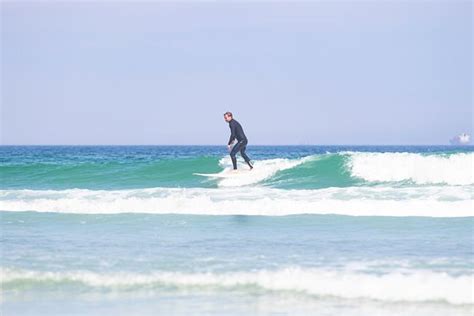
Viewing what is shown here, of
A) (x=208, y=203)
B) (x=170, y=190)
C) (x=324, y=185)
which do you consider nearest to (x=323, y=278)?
(x=208, y=203)

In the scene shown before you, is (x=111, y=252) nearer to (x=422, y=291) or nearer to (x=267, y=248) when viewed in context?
(x=267, y=248)

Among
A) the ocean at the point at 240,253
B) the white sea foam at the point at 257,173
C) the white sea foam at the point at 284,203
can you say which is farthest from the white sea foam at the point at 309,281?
the white sea foam at the point at 257,173

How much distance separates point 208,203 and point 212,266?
5849 mm

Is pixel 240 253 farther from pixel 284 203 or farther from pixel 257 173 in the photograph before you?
pixel 257 173

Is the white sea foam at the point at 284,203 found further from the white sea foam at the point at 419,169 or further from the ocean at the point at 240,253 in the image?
the white sea foam at the point at 419,169

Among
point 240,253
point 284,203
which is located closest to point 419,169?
point 284,203

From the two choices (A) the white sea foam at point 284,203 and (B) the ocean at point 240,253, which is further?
(A) the white sea foam at point 284,203

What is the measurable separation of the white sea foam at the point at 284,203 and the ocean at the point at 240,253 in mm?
43

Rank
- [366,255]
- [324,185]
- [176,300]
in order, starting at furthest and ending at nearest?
[324,185] < [366,255] < [176,300]

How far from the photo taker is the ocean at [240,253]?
21.5 feet

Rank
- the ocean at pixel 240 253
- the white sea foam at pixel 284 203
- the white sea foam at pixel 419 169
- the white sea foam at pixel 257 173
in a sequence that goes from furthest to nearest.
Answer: the white sea foam at pixel 257 173
the white sea foam at pixel 419 169
the white sea foam at pixel 284 203
the ocean at pixel 240 253

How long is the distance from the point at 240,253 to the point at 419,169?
40.2 ft

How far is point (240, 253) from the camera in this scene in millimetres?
8523

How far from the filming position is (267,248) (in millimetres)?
8922
